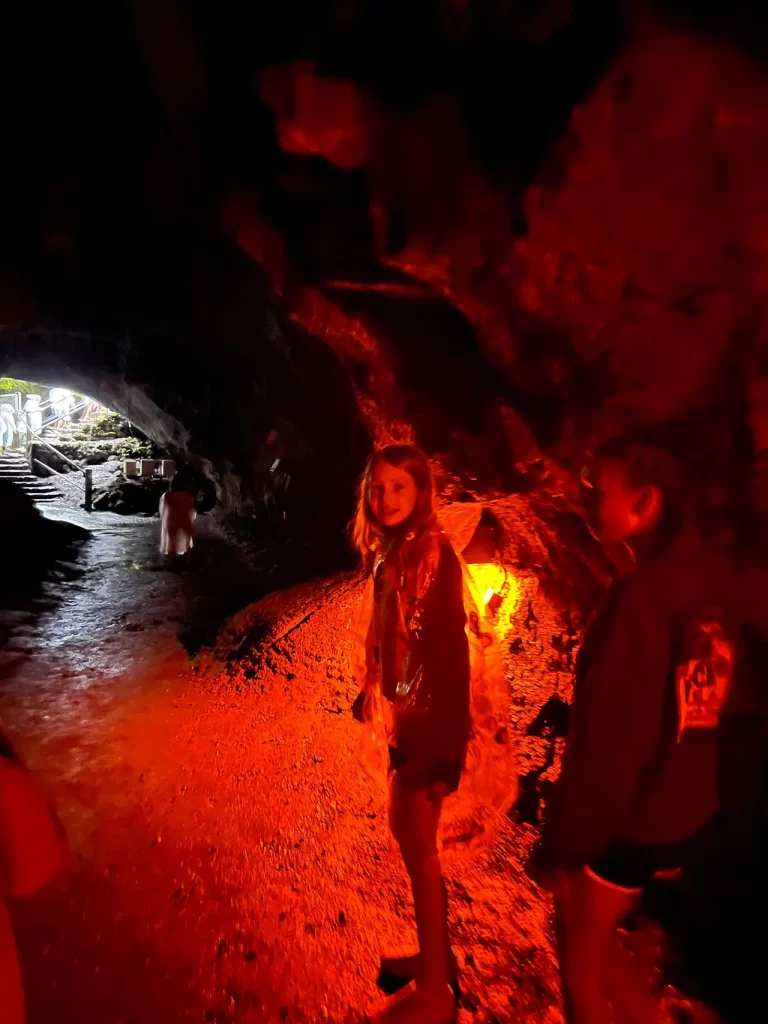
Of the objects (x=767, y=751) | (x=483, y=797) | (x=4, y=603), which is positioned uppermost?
(x=767, y=751)

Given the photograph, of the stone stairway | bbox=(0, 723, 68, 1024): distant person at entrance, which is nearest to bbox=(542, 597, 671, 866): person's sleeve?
bbox=(0, 723, 68, 1024): distant person at entrance

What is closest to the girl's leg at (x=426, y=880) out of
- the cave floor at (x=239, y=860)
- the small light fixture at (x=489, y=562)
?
the cave floor at (x=239, y=860)

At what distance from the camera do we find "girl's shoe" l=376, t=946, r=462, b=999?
2.40 metres

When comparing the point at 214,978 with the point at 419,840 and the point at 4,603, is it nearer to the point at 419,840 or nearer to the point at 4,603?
the point at 419,840

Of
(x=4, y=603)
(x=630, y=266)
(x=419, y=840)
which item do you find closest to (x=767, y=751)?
(x=419, y=840)

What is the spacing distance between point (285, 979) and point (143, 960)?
666 mm

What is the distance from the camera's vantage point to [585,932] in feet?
5.91

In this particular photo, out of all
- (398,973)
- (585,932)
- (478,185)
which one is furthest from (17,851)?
(478,185)

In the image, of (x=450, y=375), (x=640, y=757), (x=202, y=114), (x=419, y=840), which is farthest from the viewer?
(x=202, y=114)

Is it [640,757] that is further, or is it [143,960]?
[143,960]

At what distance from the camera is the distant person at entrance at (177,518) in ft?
33.4

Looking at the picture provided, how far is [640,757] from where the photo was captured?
1.61m

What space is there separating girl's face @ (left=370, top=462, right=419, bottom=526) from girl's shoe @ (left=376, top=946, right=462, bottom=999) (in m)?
1.85

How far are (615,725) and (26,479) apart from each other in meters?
24.6
